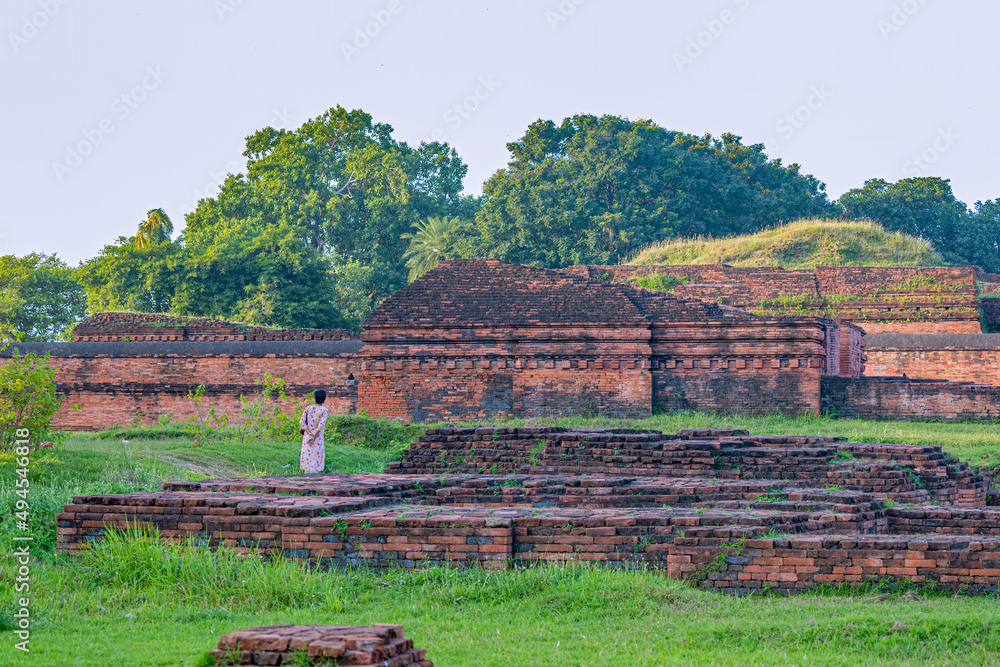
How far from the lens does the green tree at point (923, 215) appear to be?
44.4 meters

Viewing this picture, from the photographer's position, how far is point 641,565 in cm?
791

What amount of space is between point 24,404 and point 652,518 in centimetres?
758

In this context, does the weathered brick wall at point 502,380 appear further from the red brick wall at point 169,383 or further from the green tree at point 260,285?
the green tree at point 260,285

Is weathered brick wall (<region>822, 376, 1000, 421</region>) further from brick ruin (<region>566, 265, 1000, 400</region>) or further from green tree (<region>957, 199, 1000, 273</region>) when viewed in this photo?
green tree (<region>957, 199, 1000, 273</region>)

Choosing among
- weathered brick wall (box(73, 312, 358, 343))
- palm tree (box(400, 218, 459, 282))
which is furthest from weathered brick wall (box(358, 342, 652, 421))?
palm tree (box(400, 218, 459, 282))

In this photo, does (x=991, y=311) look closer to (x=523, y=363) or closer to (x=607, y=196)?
(x=607, y=196)

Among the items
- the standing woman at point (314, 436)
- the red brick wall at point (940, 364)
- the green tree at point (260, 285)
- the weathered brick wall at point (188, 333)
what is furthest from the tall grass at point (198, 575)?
the green tree at point (260, 285)

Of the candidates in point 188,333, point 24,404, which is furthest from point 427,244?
point 24,404

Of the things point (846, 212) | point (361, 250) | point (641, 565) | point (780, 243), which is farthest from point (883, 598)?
point (846, 212)

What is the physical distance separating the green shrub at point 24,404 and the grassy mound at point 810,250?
23332 millimetres

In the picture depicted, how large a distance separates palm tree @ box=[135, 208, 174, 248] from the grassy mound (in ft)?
58.9

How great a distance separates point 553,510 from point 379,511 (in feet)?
4.53

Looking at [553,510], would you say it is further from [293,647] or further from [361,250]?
[361,250]

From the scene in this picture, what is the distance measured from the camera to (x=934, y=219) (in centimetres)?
4459
